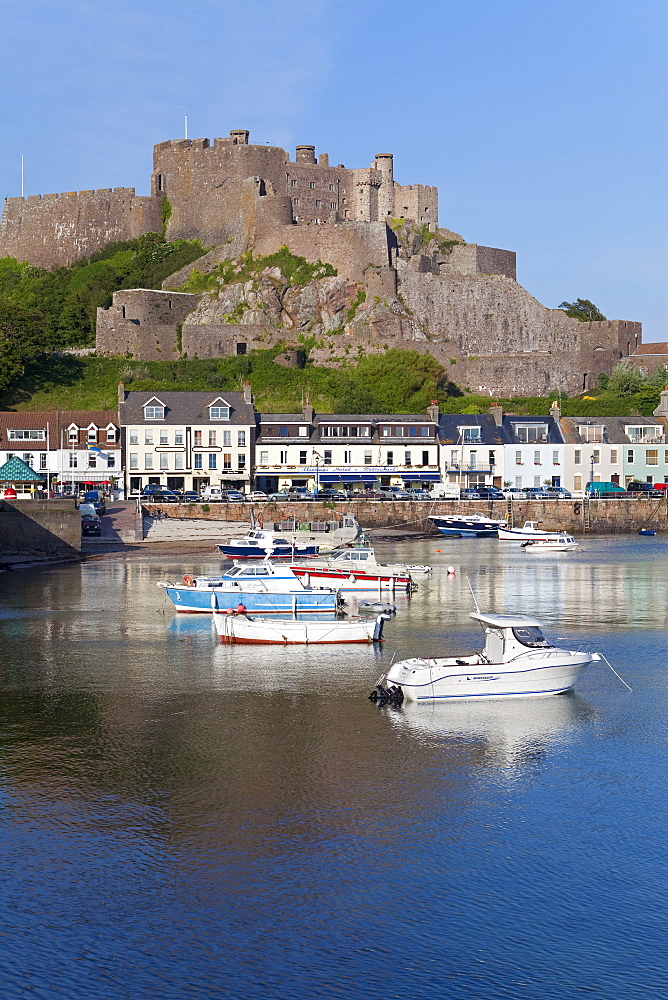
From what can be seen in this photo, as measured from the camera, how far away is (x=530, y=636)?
2566cm

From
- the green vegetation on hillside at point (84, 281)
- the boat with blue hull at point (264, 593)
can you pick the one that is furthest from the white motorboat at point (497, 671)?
the green vegetation on hillside at point (84, 281)

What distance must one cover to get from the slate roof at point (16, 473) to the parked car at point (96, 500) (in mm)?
2677

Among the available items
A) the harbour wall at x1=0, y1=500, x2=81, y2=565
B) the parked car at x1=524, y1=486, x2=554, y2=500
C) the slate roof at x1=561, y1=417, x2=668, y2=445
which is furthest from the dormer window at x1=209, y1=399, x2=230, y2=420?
the slate roof at x1=561, y1=417, x2=668, y2=445

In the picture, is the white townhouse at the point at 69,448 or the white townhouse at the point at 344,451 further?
the white townhouse at the point at 344,451

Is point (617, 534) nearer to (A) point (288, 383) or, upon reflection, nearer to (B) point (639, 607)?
(A) point (288, 383)

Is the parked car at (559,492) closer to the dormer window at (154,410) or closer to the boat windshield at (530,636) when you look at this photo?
the dormer window at (154,410)

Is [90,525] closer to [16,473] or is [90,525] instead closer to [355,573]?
[16,473]

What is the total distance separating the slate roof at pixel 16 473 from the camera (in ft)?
211

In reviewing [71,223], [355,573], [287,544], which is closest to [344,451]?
[287,544]

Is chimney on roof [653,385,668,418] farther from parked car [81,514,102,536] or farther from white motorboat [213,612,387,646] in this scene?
white motorboat [213,612,387,646]

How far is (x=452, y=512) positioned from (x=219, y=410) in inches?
618

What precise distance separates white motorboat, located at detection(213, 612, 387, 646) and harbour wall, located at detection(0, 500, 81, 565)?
23499 mm

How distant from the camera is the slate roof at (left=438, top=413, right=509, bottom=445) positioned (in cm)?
7677

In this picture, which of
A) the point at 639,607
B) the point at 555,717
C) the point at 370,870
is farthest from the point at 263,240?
the point at 370,870
